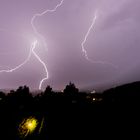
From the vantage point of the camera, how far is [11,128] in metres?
14.7

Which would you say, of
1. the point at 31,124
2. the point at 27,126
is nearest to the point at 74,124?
the point at 31,124

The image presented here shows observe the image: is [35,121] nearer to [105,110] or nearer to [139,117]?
[105,110]

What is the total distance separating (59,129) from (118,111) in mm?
7218

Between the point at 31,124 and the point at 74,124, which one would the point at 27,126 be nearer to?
the point at 31,124

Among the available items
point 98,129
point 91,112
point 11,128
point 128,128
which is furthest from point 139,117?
point 11,128

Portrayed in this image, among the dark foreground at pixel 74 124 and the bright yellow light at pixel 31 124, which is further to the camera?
the bright yellow light at pixel 31 124

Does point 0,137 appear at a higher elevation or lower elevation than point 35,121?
lower

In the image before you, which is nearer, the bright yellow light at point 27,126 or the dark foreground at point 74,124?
the bright yellow light at point 27,126

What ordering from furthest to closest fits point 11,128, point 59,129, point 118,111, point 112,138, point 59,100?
point 59,100 → point 118,111 → point 59,129 → point 11,128 → point 112,138

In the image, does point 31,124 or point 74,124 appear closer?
point 31,124

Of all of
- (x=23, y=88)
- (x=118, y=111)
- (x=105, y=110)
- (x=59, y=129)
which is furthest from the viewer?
(x=23, y=88)

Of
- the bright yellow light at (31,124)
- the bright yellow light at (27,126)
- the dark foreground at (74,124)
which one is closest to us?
the bright yellow light at (27,126)

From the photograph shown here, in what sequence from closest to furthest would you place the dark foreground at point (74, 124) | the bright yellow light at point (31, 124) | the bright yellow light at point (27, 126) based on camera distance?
the bright yellow light at point (27, 126), the dark foreground at point (74, 124), the bright yellow light at point (31, 124)

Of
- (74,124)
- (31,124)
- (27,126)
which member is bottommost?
(27,126)
